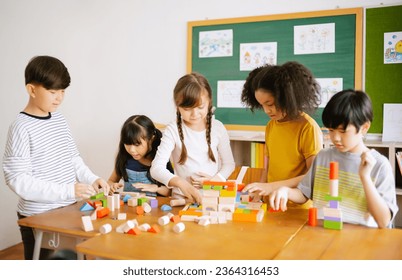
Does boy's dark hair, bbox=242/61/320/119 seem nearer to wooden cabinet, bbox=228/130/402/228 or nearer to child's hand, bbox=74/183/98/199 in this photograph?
child's hand, bbox=74/183/98/199

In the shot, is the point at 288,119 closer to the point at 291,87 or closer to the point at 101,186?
the point at 291,87

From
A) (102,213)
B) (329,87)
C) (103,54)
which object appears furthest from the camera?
(103,54)

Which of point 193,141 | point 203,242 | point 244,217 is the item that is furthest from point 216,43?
point 203,242

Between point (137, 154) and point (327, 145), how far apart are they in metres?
1.40

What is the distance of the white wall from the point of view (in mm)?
3342

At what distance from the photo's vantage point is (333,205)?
4.43 feet

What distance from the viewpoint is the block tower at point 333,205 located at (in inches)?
52.6

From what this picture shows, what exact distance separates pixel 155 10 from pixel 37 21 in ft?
3.60

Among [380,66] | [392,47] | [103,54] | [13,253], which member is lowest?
[13,253]

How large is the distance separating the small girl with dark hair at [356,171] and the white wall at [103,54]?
196 centimetres

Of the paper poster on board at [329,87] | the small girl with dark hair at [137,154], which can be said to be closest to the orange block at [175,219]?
the small girl with dark hair at [137,154]

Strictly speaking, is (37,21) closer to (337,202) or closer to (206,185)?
(206,185)

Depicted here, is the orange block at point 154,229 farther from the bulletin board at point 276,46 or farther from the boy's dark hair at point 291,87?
the bulletin board at point 276,46

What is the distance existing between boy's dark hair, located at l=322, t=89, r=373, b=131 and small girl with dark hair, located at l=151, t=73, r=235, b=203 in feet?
2.14
